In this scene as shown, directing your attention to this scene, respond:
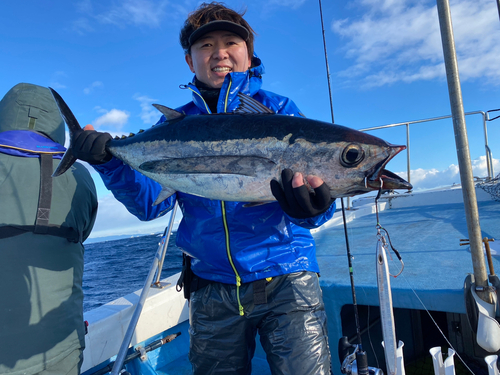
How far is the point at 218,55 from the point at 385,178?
172cm

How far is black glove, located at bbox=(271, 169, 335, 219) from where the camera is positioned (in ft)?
5.61

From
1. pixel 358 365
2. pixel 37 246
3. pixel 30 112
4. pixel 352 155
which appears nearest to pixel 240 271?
pixel 352 155

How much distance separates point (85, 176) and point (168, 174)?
135 cm

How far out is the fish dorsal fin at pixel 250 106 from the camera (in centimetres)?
199

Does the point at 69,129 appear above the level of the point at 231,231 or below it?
above

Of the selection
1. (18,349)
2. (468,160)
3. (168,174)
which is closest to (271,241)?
(168,174)

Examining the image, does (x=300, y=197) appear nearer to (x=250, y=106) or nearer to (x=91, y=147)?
(x=250, y=106)

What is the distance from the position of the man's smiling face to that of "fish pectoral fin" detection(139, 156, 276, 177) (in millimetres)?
958

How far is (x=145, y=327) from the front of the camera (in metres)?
3.71

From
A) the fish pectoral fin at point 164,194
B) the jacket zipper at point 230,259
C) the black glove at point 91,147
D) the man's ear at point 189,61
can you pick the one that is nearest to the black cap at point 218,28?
the man's ear at point 189,61

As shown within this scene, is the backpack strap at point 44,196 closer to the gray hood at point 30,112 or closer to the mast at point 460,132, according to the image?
the gray hood at point 30,112

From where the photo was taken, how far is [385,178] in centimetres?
164

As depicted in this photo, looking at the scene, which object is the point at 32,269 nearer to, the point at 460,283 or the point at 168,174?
the point at 168,174

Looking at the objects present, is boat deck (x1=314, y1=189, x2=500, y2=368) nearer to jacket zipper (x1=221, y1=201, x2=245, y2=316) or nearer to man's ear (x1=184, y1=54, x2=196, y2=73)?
jacket zipper (x1=221, y1=201, x2=245, y2=316)
